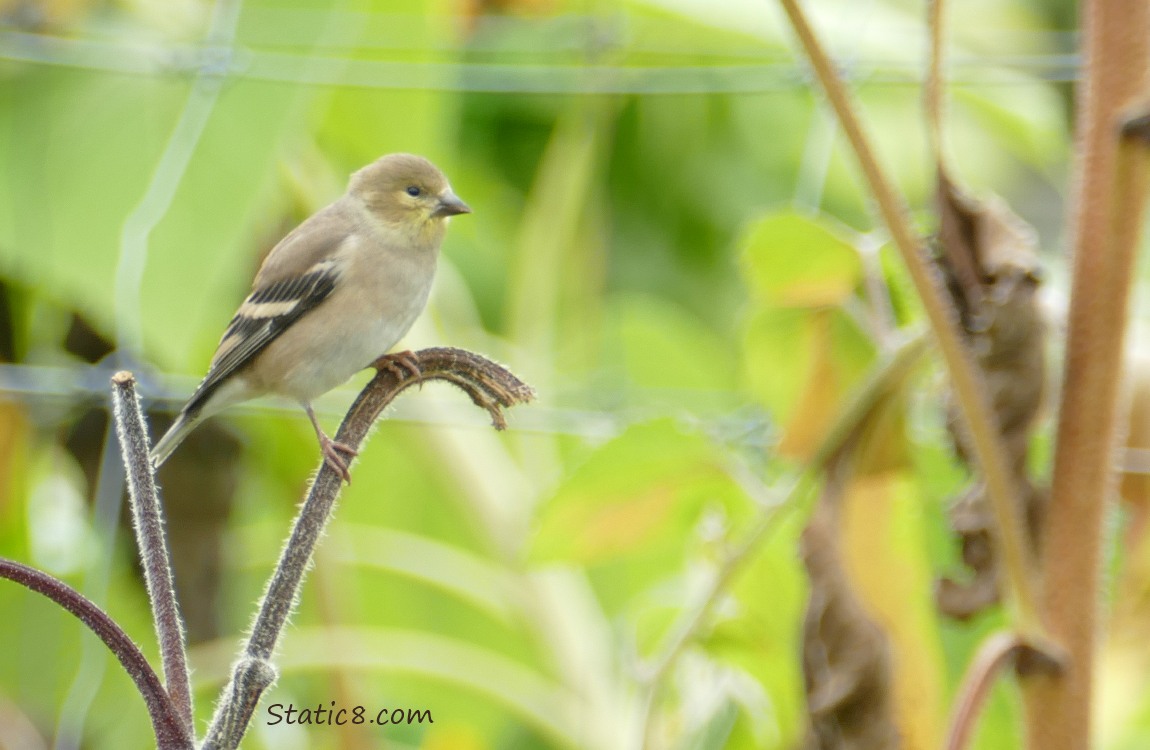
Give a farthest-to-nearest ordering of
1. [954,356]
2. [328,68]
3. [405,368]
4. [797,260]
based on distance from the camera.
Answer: [328,68], [797,260], [954,356], [405,368]

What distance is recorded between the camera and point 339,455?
1.73 feet

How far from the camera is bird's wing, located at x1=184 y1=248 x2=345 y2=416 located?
1.09 meters

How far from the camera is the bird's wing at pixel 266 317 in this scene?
1091 mm

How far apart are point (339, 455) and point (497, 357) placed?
1.17 metres

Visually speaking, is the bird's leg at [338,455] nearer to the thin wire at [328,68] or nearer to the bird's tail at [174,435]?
the bird's tail at [174,435]

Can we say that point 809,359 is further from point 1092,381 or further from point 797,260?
point 1092,381

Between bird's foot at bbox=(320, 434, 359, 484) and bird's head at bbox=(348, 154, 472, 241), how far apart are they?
2.24 ft

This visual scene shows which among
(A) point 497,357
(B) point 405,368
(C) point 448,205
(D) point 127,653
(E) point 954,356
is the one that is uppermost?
(A) point 497,357

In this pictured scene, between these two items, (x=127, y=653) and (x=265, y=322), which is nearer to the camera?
(x=127, y=653)

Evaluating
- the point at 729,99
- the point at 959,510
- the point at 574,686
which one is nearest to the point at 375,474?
the point at 574,686

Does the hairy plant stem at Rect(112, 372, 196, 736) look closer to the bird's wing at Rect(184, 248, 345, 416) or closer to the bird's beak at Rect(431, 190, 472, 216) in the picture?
the bird's wing at Rect(184, 248, 345, 416)

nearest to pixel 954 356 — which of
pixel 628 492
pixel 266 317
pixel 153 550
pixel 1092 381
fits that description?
pixel 1092 381

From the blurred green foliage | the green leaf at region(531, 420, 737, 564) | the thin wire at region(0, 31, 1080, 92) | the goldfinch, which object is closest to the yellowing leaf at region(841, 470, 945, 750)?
the blurred green foliage

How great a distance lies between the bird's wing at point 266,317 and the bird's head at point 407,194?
0.26 feet
